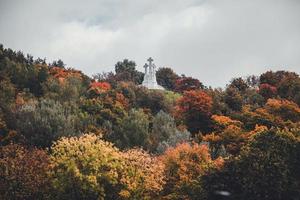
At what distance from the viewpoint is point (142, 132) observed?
80.6 metres

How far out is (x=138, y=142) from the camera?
8000cm

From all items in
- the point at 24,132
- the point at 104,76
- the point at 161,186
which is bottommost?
the point at 161,186

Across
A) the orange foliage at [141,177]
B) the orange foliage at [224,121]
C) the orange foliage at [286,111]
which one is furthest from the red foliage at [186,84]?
the orange foliage at [141,177]

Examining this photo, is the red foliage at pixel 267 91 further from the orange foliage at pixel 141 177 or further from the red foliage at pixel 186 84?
the orange foliage at pixel 141 177

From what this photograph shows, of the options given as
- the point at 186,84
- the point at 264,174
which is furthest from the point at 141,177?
the point at 186,84

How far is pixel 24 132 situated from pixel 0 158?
1530 cm

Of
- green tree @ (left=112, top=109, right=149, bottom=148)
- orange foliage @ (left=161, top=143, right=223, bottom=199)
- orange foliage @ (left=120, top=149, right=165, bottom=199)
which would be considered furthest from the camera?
green tree @ (left=112, top=109, right=149, bottom=148)

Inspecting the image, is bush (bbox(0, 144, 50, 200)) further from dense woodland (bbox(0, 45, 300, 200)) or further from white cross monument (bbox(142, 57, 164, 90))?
white cross monument (bbox(142, 57, 164, 90))

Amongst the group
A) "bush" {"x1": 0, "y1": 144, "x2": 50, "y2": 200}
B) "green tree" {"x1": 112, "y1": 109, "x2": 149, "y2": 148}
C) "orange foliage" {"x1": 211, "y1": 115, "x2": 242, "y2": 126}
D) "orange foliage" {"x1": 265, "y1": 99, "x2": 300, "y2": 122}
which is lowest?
"bush" {"x1": 0, "y1": 144, "x2": 50, "y2": 200}

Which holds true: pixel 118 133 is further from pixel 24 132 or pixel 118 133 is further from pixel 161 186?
pixel 161 186

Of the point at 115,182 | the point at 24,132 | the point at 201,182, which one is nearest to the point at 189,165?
the point at 201,182

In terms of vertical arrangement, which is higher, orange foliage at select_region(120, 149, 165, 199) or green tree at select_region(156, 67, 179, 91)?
green tree at select_region(156, 67, 179, 91)

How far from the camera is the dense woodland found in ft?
189

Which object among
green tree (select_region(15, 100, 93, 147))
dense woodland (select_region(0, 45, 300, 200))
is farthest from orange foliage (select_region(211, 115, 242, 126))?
green tree (select_region(15, 100, 93, 147))
